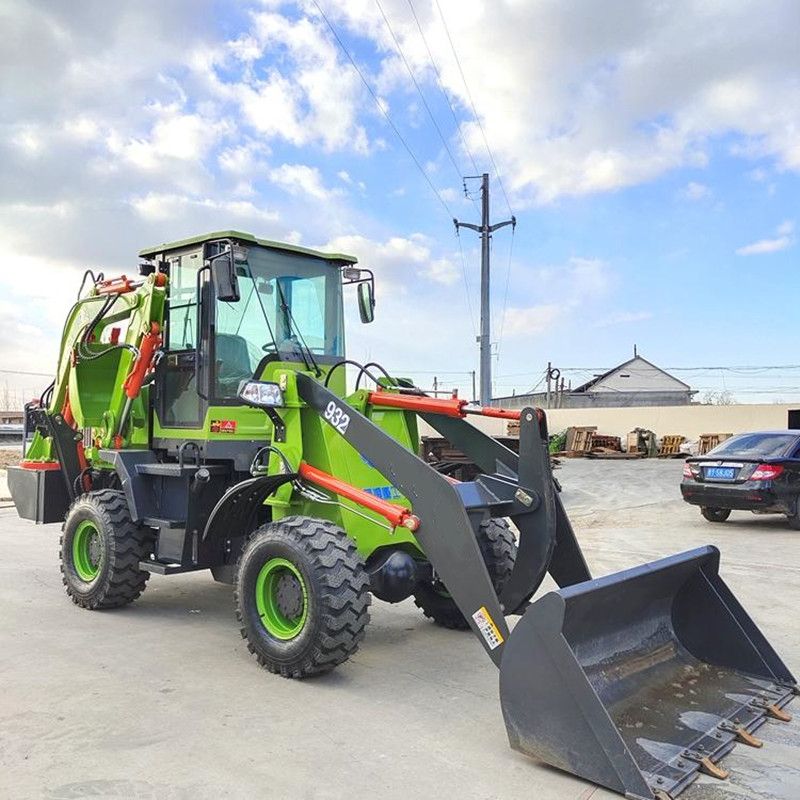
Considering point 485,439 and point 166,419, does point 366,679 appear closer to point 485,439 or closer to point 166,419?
point 485,439

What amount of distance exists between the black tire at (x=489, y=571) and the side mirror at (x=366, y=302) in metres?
2.17

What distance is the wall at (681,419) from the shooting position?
Answer: 33.7 meters

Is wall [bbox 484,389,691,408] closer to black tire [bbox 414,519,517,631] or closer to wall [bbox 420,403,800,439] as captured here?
wall [bbox 420,403,800,439]

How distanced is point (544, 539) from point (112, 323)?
4.51m

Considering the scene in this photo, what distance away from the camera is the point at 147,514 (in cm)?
662

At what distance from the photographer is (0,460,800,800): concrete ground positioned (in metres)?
3.64

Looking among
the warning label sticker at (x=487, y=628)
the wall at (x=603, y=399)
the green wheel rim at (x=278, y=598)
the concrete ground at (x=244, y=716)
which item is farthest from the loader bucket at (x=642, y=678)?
the wall at (x=603, y=399)

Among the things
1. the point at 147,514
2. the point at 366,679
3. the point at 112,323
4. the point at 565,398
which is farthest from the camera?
the point at 565,398

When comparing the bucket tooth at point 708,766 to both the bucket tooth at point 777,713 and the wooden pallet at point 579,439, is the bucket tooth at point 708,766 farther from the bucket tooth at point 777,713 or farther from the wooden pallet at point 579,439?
the wooden pallet at point 579,439

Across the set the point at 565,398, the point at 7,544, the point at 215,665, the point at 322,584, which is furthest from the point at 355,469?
the point at 565,398

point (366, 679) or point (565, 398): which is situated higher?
point (565, 398)

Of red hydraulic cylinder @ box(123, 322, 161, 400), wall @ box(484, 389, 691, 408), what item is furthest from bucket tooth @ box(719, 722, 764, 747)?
wall @ box(484, 389, 691, 408)

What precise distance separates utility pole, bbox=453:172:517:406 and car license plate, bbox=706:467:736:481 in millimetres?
8185

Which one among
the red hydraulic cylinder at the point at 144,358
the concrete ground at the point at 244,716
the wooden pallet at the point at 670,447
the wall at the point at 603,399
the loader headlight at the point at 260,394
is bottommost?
the concrete ground at the point at 244,716
